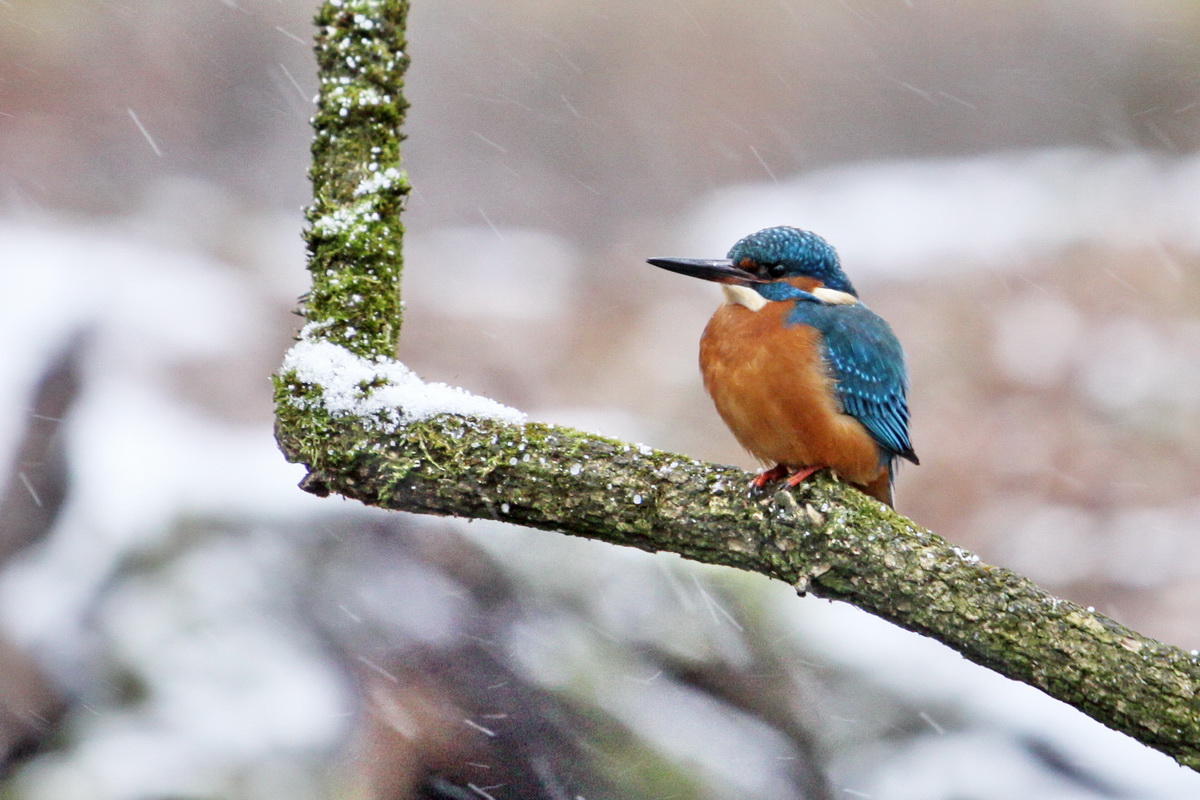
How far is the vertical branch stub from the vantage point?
7.51 feet

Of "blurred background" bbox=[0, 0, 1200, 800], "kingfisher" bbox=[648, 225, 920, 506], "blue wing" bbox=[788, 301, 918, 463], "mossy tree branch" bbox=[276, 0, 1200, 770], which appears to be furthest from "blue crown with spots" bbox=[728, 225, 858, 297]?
"blurred background" bbox=[0, 0, 1200, 800]

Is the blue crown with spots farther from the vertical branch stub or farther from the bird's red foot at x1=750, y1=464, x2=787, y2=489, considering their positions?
the vertical branch stub

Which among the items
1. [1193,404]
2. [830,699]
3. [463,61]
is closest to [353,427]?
[830,699]

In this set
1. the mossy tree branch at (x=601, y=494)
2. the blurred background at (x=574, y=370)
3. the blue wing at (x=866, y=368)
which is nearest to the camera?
the mossy tree branch at (x=601, y=494)

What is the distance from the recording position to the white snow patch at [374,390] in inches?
86.2

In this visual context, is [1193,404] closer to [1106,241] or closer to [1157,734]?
[1106,241]

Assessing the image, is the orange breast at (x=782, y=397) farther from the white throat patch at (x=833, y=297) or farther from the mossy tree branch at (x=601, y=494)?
the mossy tree branch at (x=601, y=494)

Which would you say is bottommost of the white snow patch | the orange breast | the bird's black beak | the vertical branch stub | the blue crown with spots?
the white snow patch

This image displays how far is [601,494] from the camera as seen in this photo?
2.16 m

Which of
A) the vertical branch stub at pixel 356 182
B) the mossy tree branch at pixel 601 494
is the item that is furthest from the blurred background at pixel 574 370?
the vertical branch stub at pixel 356 182

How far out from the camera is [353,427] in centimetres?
218

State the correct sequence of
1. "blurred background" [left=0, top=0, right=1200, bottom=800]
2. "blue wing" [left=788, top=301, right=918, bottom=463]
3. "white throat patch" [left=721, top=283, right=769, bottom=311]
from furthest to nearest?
"blurred background" [left=0, top=0, right=1200, bottom=800] → "white throat patch" [left=721, top=283, right=769, bottom=311] → "blue wing" [left=788, top=301, right=918, bottom=463]

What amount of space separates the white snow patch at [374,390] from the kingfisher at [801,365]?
683mm

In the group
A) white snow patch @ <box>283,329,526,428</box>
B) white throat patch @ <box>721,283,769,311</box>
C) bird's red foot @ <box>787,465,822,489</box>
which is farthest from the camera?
white throat patch @ <box>721,283,769,311</box>
